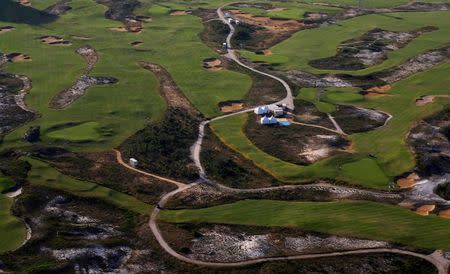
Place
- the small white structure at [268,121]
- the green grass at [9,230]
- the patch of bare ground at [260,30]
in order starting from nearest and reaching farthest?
1. the green grass at [9,230]
2. the small white structure at [268,121]
3. the patch of bare ground at [260,30]

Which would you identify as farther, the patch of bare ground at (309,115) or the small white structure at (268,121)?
the patch of bare ground at (309,115)

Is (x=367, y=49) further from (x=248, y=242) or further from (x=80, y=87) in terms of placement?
(x=248, y=242)

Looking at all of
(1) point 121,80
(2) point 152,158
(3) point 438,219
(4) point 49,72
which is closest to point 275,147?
(2) point 152,158

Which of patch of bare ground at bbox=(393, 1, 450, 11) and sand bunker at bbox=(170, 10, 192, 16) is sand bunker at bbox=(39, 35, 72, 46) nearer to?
sand bunker at bbox=(170, 10, 192, 16)

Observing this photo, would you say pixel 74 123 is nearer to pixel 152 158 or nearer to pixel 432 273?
pixel 152 158

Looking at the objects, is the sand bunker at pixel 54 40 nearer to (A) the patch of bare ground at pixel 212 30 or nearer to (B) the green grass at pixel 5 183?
(A) the patch of bare ground at pixel 212 30

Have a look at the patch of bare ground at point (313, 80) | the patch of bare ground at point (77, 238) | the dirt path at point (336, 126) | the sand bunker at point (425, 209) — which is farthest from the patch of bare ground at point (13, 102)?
the sand bunker at point (425, 209)

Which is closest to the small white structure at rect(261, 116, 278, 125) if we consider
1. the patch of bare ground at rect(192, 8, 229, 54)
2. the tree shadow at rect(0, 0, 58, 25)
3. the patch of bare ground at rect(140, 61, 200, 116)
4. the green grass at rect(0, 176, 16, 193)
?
the patch of bare ground at rect(140, 61, 200, 116)

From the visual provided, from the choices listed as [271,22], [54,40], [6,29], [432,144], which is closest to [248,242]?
[432,144]
